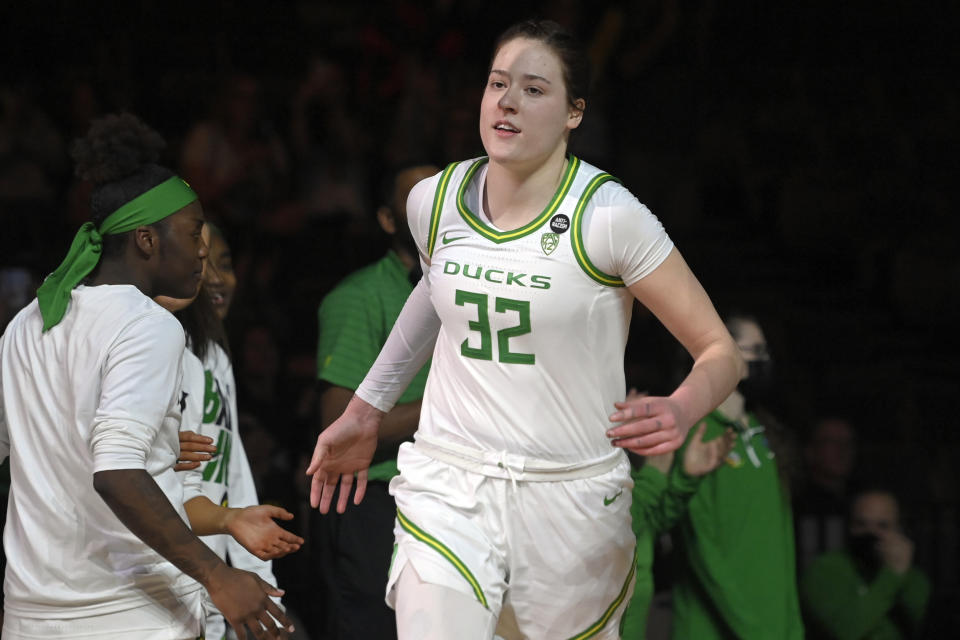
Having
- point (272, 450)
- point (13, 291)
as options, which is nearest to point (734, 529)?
point (272, 450)

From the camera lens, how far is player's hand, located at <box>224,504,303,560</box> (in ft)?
10.7

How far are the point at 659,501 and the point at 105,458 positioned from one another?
207 cm

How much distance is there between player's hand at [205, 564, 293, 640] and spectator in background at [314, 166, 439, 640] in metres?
1.46

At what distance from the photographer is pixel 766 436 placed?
4.91 m

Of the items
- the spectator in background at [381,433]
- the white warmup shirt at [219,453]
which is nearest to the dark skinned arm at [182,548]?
the white warmup shirt at [219,453]

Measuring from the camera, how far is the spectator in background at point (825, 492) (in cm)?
599

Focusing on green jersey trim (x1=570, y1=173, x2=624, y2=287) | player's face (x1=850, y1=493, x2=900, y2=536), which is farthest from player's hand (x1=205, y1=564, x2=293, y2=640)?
player's face (x1=850, y1=493, x2=900, y2=536)

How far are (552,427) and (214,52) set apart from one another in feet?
20.1

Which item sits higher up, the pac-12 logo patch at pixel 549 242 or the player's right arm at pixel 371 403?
the pac-12 logo patch at pixel 549 242

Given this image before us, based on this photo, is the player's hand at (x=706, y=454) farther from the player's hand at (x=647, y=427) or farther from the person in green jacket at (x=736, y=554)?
the player's hand at (x=647, y=427)

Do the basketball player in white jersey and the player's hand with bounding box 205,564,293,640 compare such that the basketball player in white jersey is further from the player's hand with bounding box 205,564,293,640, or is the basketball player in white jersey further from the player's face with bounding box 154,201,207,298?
the player's face with bounding box 154,201,207,298

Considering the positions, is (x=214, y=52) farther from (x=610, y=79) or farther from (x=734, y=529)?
(x=734, y=529)

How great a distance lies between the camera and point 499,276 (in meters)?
3.31

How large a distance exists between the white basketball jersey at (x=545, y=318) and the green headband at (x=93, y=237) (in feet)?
2.16
